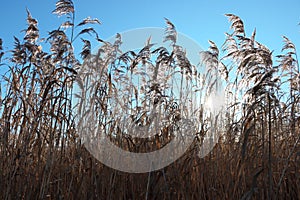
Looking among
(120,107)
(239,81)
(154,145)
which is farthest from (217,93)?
(154,145)

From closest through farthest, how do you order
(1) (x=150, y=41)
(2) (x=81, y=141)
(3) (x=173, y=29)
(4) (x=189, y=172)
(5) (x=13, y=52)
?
1. (4) (x=189, y=172)
2. (2) (x=81, y=141)
3. (5) (x=13, y=52)
4. (1) (x=150, y=41)
5. (3) (x=173, y=29)

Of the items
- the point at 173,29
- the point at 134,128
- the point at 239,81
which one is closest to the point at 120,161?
the point at 134,128

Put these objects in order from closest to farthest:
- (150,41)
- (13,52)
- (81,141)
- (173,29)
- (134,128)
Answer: (81,141), (134,128), (13,52), (150,41), (173,29)

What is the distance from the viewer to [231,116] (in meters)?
3.62

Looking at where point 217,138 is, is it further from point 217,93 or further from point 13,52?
point 13,52

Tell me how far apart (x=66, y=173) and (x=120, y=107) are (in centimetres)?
128

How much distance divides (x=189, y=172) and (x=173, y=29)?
2.21 meters

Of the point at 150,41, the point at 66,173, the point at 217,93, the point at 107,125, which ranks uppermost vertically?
the point at 150,41

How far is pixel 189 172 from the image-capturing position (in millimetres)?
2568

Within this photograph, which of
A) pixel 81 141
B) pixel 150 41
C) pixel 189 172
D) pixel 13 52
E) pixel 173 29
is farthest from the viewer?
pixel 173 29

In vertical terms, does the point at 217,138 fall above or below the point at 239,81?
below

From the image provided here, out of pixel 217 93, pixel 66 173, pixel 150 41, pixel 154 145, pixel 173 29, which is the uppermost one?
pixel 173 29

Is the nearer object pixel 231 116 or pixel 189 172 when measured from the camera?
pixel 189 172

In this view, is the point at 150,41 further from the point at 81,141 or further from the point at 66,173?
the point at 66,173
